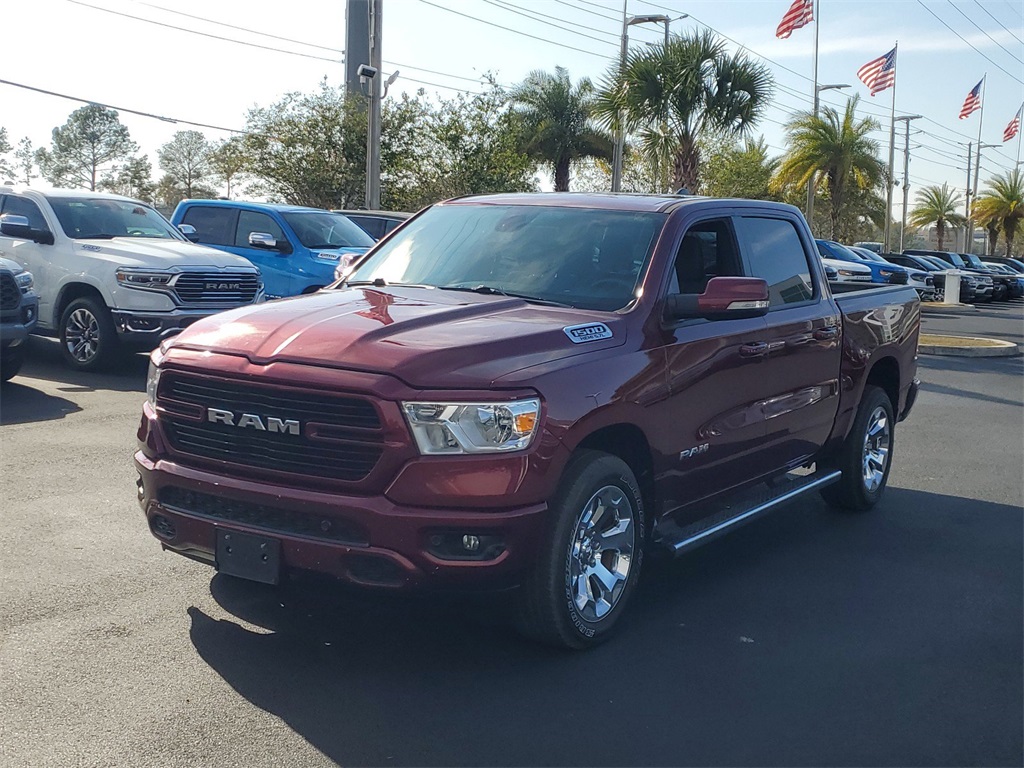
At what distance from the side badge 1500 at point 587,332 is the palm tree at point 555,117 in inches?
1457

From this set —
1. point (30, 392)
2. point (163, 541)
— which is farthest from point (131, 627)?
point (30, 392)

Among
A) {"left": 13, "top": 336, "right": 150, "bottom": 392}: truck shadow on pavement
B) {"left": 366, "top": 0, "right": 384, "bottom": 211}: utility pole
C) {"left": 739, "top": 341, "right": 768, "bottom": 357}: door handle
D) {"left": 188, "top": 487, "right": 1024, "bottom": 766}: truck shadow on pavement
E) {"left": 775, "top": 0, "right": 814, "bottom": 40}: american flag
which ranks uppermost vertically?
{"left": 775, "top": 0, "right": 814, "bottom": 40}: american flag

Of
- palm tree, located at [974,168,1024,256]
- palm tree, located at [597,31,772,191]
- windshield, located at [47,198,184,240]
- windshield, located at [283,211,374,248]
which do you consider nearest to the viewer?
windshield, located at [47,198,184,240]

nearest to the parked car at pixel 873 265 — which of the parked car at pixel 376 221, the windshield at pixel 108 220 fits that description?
the parked car at pixel 376 221

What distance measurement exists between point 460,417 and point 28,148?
317 ft

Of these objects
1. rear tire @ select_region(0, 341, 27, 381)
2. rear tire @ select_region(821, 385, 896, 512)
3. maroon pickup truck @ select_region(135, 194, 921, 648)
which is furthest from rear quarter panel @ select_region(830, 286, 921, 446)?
rear tire @ select_region(0, 341, 27, 381)

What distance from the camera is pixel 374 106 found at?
2519cm

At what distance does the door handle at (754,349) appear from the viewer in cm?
572

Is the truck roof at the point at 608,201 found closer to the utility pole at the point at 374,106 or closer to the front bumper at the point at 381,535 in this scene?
the front bumper at the point at 381,535

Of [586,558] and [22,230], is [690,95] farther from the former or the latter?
[586,558]

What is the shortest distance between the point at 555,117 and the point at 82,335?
1227 inches

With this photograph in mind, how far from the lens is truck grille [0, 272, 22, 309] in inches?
405

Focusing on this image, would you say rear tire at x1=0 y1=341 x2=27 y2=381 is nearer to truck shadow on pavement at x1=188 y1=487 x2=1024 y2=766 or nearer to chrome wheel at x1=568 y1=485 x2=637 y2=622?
A: truck shadow on pavement at x1=188 y1=487 x2=1024 y2=766

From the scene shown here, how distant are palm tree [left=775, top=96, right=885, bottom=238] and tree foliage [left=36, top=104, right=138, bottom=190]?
202 feet
